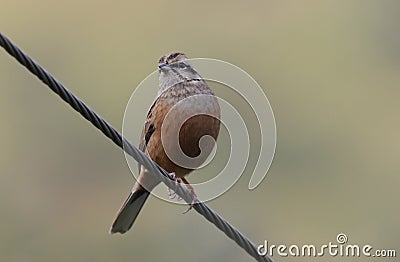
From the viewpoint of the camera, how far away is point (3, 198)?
34.4ft

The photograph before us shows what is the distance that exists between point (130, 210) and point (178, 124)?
785 millimetres

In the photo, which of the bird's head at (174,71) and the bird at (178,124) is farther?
the bird's head at (174,71)

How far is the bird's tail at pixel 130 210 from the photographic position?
19.5 feet

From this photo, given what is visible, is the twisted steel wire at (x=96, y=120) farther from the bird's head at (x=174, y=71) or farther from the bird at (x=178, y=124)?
the bird's head at (x=174, y=71)

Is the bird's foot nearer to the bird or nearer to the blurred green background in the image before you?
the bird

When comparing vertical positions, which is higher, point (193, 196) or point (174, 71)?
point (174, 71)

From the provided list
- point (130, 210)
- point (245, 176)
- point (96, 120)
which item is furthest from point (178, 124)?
point (245, 176)

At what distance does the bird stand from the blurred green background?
12.0ft

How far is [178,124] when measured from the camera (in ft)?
18.0

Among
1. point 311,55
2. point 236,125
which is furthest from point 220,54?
point 236,125

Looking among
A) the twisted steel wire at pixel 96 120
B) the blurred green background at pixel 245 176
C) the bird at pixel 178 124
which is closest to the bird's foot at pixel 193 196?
the bird at pixel 178 124

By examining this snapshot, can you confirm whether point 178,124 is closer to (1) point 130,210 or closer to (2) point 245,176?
(1) point 130,210

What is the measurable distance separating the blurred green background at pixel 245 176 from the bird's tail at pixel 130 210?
11.4 ft

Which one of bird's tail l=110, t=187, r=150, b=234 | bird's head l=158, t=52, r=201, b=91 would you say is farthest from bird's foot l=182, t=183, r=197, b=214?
bird's head l=158, t=52, r=201, b=91
